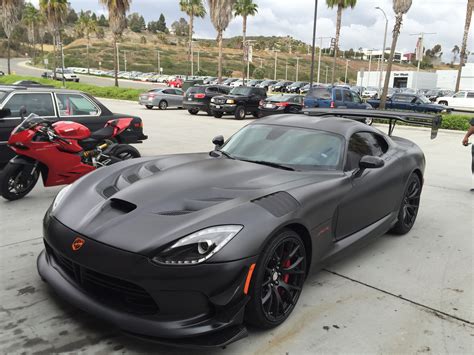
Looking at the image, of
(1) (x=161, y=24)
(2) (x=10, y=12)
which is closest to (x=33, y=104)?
(2) (x=10, y=12)

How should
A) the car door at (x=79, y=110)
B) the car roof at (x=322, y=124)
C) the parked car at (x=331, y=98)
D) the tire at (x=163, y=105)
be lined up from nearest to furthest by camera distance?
the car roof at (x=322, y=124) < the car door at (x=79, y=110) < the parked car at (x=331, y=98) < the tire at (x=163, y=105)

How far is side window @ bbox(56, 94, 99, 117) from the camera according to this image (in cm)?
781

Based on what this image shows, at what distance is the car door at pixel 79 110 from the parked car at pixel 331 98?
13.6 m

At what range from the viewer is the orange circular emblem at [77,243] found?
277 cm

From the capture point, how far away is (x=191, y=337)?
253 cm

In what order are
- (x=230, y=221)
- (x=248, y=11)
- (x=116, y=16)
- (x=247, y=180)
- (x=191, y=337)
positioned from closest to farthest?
(x=191, y=337)
(x=230, y=221)
(x=247, y=180)
(x=116, y=16)
(x=248, y=11)

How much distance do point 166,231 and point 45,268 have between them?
1.15 meters

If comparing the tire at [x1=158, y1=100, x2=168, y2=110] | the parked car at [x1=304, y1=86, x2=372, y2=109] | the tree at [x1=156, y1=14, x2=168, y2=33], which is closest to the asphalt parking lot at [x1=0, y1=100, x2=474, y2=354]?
the parked car at [x1=304, y1=86, x2=372, y2=109]

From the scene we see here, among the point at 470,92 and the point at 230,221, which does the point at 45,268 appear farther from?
the point at 470,92

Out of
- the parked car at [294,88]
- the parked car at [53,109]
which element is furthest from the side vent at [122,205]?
the parked car at [294,88]

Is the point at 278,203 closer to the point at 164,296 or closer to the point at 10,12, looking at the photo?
the point at 164,296

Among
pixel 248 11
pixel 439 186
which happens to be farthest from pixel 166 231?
pixel 248 11

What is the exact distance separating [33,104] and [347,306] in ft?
21.4

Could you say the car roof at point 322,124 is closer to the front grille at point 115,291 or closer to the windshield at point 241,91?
the front grille at point 115,291
